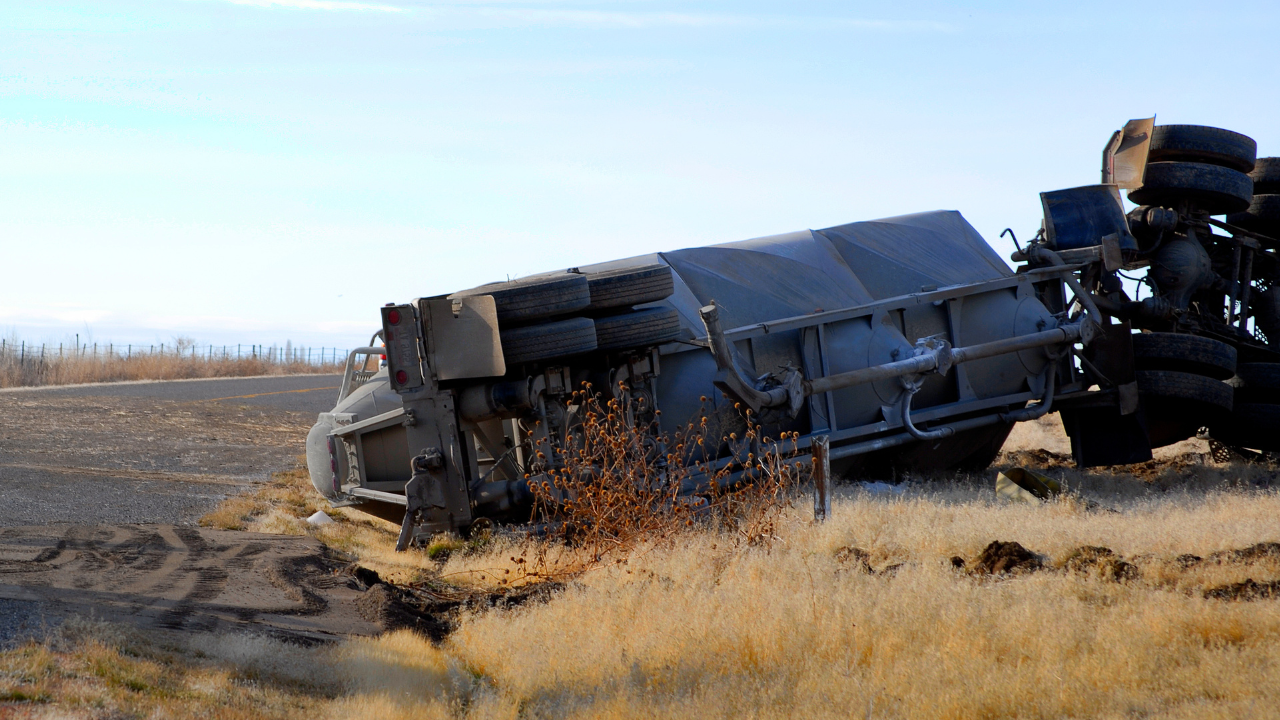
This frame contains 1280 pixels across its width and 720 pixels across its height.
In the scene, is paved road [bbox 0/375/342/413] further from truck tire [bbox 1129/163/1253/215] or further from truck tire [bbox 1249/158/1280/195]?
truck tire [bbox 1249/158/1280/195]

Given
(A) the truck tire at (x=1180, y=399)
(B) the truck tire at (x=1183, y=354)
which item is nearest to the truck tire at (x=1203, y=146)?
(B) the truck tire at (x=1183, y=354)

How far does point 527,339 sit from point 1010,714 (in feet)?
14.4

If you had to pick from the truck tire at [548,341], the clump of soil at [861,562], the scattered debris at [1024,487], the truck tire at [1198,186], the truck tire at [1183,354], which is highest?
the truck tire at [1198,186]

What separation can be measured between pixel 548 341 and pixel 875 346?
3262 millimetres

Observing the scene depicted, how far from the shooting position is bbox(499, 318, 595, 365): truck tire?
7.34m

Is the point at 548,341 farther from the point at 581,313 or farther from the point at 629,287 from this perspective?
the point at 629,287

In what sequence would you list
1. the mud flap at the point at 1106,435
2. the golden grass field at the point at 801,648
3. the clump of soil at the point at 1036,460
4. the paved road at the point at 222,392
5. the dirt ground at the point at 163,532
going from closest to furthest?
1. the golden grass field at the point at 801,648
2. the dirt ground at the point at 163,532
3. the mud flap at the point at 1106,435
4. the clump of soil at the point at 1036,460
5. the paved road at the point at 222,392

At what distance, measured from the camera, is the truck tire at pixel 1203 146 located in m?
10.9

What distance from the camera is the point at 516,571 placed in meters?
7.16

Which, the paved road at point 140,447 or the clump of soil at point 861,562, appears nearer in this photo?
the clump of soil at point 861,562

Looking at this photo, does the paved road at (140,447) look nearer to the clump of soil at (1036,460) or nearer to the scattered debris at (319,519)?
the scattered debris at (319,519)

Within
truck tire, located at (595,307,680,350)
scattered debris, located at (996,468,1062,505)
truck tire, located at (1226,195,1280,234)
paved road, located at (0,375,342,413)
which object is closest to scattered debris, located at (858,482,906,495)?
scattered debris, located at (996,468,1062,505)

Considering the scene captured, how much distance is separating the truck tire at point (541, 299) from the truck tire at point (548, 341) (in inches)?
4.1

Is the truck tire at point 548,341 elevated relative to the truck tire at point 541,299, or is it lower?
lower
